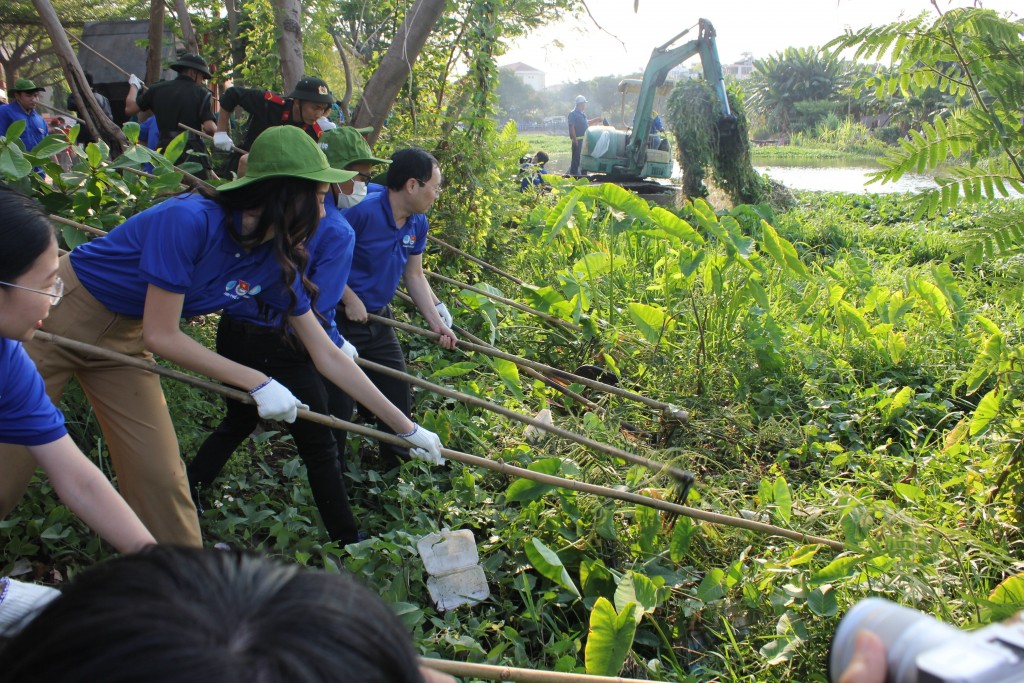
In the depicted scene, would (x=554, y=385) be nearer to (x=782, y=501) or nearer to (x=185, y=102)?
(x=782, y=501)

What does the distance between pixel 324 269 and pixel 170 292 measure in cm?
65

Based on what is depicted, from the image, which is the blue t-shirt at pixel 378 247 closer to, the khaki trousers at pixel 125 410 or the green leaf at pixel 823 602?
the khaki trousers at pixel 125 410

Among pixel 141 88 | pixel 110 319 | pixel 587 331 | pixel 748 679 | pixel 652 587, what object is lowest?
pixel 748 679

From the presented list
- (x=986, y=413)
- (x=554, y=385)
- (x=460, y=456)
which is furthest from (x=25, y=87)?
(x=986, y=413)

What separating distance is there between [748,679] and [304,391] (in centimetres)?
177

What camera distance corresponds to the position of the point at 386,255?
3.88 metres

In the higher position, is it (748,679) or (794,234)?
(794,234)

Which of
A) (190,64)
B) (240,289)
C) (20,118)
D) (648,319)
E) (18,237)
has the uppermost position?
(190,64)

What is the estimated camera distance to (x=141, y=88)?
8.06 m

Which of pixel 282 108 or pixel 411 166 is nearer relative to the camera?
pixel 411 166

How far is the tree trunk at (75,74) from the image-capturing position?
13.1ft

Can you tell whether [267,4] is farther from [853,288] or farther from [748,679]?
[748,679]

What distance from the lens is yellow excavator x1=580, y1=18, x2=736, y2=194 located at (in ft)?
36.9

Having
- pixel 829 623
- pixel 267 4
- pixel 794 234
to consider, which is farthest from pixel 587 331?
pixel 794 234
